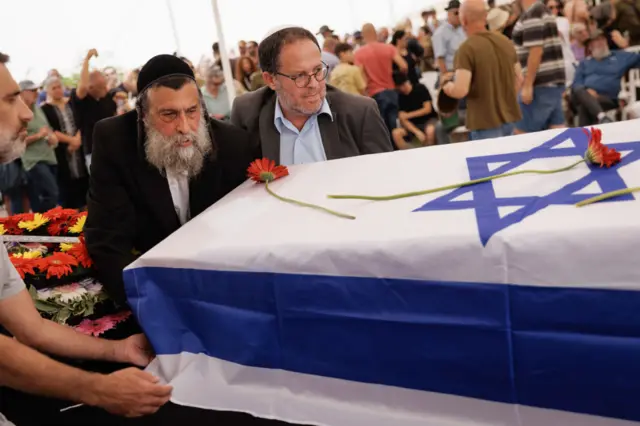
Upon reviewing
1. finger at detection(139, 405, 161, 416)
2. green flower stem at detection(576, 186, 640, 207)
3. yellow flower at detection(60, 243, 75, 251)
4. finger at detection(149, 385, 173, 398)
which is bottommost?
finger at detection(139, 405, 161, 416)

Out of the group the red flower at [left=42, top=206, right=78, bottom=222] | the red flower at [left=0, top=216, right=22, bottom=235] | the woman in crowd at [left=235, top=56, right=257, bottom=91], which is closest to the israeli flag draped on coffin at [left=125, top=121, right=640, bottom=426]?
the red flower at [left=42, top=206, right=78, bottom=222]

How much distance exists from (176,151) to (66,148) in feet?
16.2

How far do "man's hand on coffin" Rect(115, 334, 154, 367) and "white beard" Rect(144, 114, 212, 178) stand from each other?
0.58 meters

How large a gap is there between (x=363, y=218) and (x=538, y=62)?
11.3 ft

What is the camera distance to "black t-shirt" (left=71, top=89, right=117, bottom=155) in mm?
5926

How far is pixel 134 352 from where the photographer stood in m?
1.64

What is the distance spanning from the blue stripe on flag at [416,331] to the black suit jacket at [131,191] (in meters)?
0.39

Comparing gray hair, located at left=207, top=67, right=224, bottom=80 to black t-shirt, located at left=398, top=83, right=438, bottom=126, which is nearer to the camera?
gray hair, located at left=207, top=67, right=224, bottom=80

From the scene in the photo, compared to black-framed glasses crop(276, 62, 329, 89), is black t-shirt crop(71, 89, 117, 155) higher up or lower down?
lower down

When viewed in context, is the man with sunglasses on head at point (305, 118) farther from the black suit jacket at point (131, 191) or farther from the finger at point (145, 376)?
the finger at point (145, 376)

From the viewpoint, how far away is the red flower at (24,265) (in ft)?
5.92

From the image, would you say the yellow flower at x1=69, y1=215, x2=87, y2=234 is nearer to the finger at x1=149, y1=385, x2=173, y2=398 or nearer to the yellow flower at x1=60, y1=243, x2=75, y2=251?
the yellow flower at x1=60, y1=243, x2=75, y2=251

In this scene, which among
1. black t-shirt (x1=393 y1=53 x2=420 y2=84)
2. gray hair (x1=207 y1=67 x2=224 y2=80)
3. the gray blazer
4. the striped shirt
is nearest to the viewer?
the gray blazer

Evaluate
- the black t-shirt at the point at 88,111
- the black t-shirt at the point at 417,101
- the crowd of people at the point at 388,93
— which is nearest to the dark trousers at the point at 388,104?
the crowd of people at the point at 388,93
